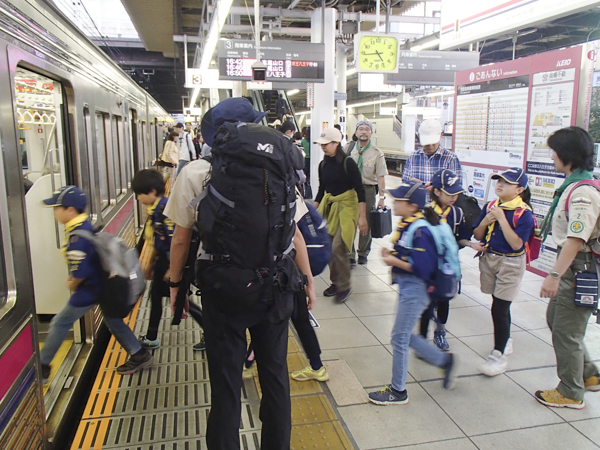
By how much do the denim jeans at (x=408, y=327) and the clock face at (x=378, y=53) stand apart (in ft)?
24.3

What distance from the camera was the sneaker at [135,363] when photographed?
3.50m

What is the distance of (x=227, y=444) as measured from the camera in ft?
7.10

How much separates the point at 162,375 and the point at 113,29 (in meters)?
21.2

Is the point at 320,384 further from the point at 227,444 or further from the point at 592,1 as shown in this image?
the point at 592,1

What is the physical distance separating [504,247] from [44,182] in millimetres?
3788

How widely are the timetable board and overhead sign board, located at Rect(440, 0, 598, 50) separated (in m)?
0.44

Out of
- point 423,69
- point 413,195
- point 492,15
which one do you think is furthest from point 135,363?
point 423,69

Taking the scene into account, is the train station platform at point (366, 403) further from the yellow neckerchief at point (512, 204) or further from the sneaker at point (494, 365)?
the yellow neckerchief at point (512, 204)

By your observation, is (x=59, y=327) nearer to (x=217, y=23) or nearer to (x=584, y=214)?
(x=584, y=214)

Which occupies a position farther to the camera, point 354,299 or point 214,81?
point 214,81

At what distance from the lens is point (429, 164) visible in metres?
4.42

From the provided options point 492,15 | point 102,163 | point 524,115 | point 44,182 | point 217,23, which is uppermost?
point 217,23

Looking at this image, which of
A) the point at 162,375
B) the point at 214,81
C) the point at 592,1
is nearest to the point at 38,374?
the point at 162,375

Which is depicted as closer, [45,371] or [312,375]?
[45,371]
